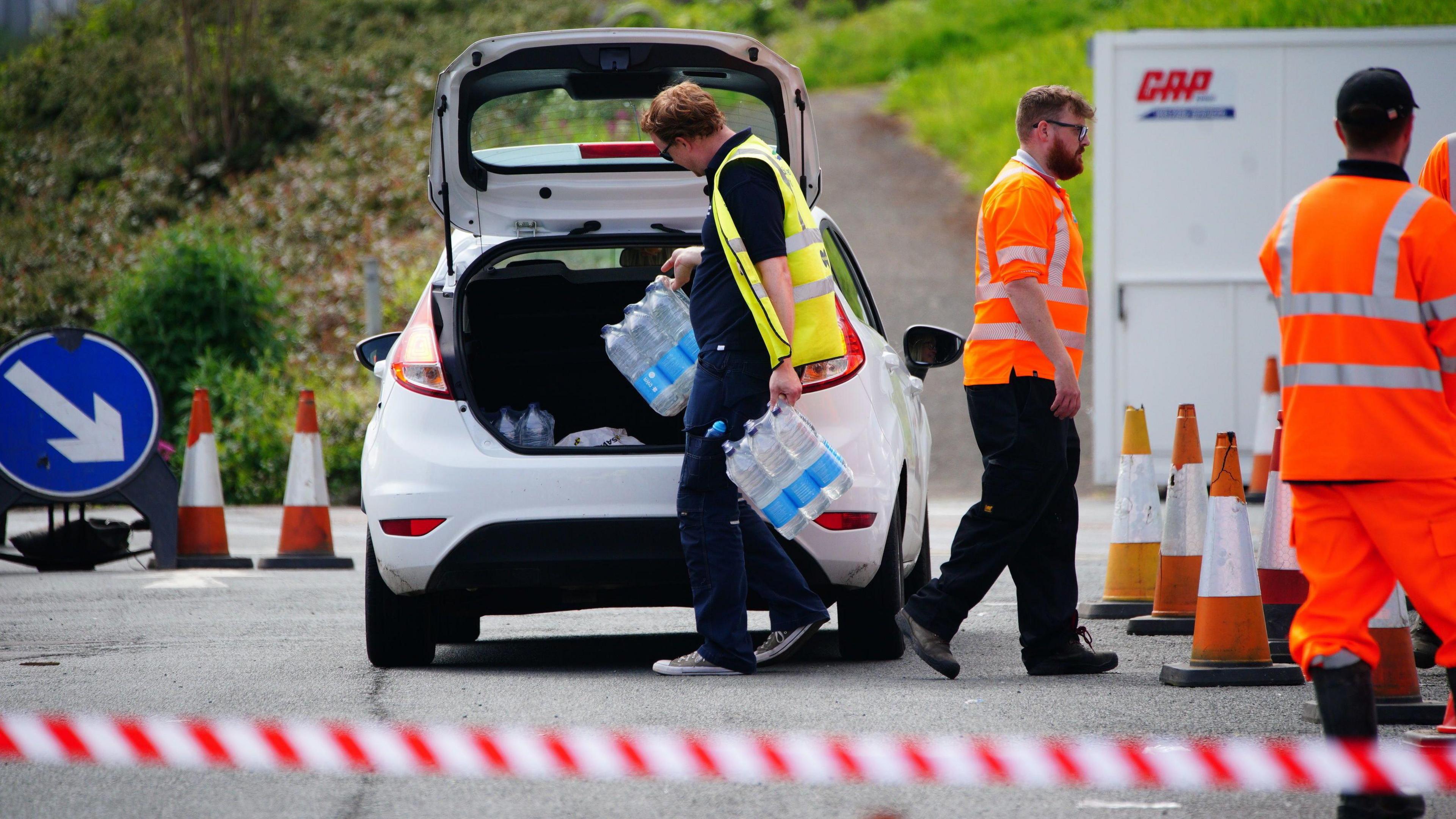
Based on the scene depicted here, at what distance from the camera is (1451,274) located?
11.9 feet

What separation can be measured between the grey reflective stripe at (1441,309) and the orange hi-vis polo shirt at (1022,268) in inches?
65.3

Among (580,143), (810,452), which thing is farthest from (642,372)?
(580,143)

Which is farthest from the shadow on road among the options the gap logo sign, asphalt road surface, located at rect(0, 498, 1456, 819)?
the gap logo sign

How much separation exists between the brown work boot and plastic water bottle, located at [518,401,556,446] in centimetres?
129

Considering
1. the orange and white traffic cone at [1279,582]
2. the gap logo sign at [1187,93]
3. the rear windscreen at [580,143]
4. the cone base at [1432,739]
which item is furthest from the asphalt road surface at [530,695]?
the gap logo sign at [1187,93]

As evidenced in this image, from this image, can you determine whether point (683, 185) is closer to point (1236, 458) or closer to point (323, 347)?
point (1236, 458)

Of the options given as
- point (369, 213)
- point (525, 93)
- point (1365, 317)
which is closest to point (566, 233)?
point (525, 93)

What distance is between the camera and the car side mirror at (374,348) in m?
6.20

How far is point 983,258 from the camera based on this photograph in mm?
5469

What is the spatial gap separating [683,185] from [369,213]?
15.7m

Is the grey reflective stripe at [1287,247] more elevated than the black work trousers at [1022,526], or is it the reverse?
the grey reflective stripe at [1287,247]

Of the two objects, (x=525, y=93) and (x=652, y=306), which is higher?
(x=525, y=93)

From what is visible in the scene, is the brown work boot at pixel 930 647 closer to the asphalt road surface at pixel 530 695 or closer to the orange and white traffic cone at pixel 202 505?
the asphalt road surface at pixel 530 695

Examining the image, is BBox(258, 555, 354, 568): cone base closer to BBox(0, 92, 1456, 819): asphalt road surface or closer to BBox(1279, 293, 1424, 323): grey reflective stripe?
BBox(0, 92, 1456, 819): asphalt road surface
